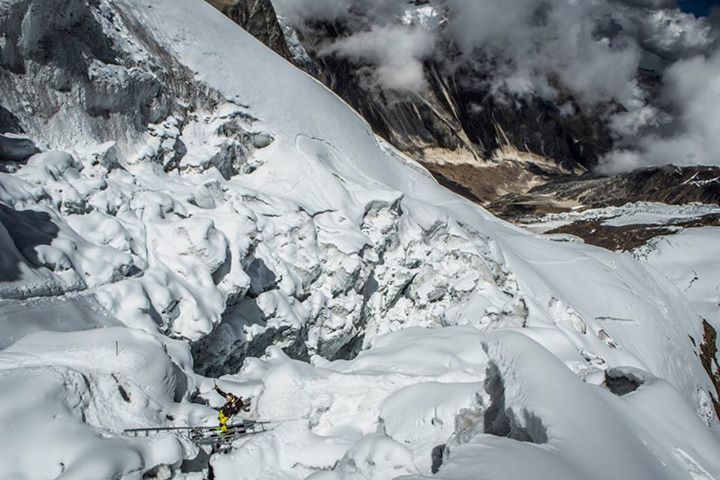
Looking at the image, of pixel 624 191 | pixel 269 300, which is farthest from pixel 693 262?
pixel 624 191

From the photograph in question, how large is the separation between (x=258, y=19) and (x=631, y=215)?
78802mm

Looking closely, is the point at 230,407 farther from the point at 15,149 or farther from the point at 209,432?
the point at 15,149

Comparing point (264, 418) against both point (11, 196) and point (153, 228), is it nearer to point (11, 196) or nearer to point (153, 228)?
point (153, 228)

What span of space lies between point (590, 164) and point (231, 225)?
605ft

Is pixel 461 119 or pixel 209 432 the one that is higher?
pixel 209 432

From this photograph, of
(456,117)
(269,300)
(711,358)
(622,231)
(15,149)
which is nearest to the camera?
(15,149)

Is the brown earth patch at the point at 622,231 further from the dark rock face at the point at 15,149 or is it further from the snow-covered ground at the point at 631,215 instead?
the dark rock face at the point at 15,149

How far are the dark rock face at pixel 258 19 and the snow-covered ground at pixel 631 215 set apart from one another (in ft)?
190

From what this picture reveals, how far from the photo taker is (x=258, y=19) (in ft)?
147

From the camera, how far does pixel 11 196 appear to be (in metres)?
10.2

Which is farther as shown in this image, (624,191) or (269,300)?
(624,191)

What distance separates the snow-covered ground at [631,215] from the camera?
88.2m

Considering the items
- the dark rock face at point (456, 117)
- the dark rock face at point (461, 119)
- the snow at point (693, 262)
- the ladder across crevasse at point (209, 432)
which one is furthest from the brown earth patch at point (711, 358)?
the dark rock face at point (461, 119)

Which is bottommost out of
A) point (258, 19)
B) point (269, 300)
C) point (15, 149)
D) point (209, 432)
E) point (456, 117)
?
point (456, 117)
